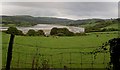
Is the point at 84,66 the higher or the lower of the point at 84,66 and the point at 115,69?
the lower

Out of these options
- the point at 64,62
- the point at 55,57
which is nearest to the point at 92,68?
the point at 64,62

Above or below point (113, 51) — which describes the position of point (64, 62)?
below

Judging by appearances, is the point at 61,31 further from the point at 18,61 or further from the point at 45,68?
the point at 45,68

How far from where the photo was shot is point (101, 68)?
11.4 m

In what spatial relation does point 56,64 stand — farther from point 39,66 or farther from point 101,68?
point 39,66

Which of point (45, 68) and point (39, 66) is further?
point (39, 66)

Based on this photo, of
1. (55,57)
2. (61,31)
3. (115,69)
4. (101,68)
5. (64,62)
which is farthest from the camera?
(61,31)

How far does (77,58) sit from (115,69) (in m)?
9.34

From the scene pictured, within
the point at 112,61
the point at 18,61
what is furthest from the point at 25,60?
the point at 112,61

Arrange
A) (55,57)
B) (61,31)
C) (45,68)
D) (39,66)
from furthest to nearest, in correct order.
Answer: (61,31) < (55,57) < (39,66) < (45,68)

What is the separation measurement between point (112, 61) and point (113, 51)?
175mm

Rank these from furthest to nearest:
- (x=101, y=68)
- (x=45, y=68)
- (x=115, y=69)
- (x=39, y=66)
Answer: (x=101, y=68) → (x=39, y=66) → (x=45, y=68) → (x=115, y=69)

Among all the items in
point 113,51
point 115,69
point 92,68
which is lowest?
point 92,68

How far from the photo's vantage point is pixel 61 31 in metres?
33.2
